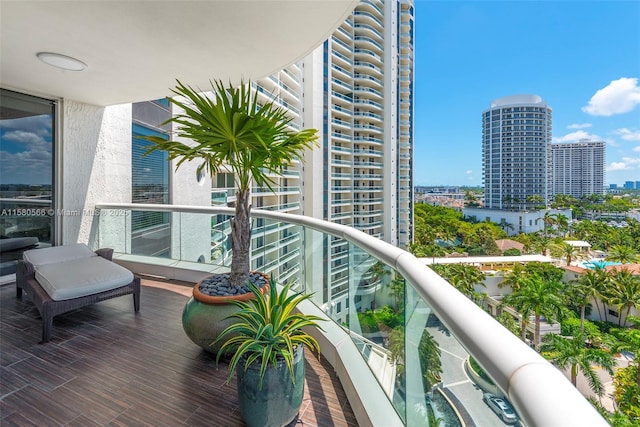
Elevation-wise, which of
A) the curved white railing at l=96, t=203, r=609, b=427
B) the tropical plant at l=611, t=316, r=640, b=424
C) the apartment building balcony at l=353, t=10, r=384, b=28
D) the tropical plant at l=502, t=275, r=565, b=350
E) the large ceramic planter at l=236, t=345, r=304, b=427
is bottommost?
the tropical plant at l=611, t=316, r=640, b=424

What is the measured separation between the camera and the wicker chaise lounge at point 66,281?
9.49 feet

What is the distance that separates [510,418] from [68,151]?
6.33 m

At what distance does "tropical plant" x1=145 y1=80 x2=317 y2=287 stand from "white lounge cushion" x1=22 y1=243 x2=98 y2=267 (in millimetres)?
2312

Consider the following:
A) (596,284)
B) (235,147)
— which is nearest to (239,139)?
(235,147)

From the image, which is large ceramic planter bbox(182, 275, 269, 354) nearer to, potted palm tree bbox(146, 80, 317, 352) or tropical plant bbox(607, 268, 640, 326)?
potted palm tree bbox(146, 80, 317, 352)

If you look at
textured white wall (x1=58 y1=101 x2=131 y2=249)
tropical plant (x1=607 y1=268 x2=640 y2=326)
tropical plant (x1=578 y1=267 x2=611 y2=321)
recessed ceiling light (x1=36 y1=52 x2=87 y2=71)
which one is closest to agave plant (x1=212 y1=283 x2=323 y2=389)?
recessed ceiling light (x1=36 y1=52 x2=87 y2=71)

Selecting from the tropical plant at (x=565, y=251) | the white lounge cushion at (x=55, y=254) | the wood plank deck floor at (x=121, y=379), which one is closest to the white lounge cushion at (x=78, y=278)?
the white lounge cushion at (x=55, y=254)

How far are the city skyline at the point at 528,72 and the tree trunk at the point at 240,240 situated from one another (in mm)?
46952

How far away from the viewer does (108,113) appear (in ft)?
18.4

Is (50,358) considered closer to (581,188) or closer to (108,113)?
(108,113)

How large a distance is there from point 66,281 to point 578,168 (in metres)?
66.4

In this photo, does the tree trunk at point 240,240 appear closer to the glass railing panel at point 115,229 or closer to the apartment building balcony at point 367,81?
the glass railing panel at point 115,229

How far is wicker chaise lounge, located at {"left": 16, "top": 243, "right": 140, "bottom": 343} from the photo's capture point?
289 cm

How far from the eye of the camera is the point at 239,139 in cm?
231
